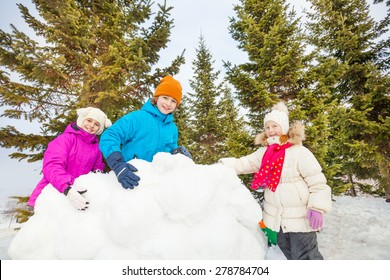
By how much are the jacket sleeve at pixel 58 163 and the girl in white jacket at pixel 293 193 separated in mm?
1862

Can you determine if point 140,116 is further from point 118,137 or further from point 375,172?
point 375,172

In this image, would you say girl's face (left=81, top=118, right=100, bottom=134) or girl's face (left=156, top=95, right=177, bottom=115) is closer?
girl's face (left=156, top=95, right=177, bottom=115)

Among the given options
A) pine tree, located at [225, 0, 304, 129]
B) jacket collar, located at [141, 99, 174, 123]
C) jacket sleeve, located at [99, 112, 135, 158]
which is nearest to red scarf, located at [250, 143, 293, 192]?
jacket collar, located at [141, 99, 174, 123]

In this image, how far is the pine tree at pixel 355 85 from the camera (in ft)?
25.4

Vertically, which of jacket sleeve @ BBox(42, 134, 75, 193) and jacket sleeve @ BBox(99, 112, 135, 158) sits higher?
jacket sleeve @ BBox(99, 112, 135, 158)

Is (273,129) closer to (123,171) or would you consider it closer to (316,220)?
(316,220)

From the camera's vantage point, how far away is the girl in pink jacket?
6.54 feet

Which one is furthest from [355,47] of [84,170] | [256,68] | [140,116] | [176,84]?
[84,170]

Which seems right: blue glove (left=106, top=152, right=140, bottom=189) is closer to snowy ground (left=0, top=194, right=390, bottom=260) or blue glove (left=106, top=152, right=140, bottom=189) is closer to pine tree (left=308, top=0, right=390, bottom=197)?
snowy ground (left=0, top=194, right=390, bottom=260)

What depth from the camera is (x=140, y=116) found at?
261 centimetres

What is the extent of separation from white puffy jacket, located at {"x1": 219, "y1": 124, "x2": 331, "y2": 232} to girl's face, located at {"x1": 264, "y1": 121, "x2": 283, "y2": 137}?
21 centimetres

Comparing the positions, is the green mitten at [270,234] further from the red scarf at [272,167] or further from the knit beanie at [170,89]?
the knit beanie at [170,89]

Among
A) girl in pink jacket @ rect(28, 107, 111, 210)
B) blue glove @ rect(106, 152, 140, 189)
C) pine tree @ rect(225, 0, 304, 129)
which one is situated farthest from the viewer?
pine tree @ rect(225, 0, 304, 129)

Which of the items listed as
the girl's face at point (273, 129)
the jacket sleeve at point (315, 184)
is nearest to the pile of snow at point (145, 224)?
the jacket sleeve at point (315, 184)
